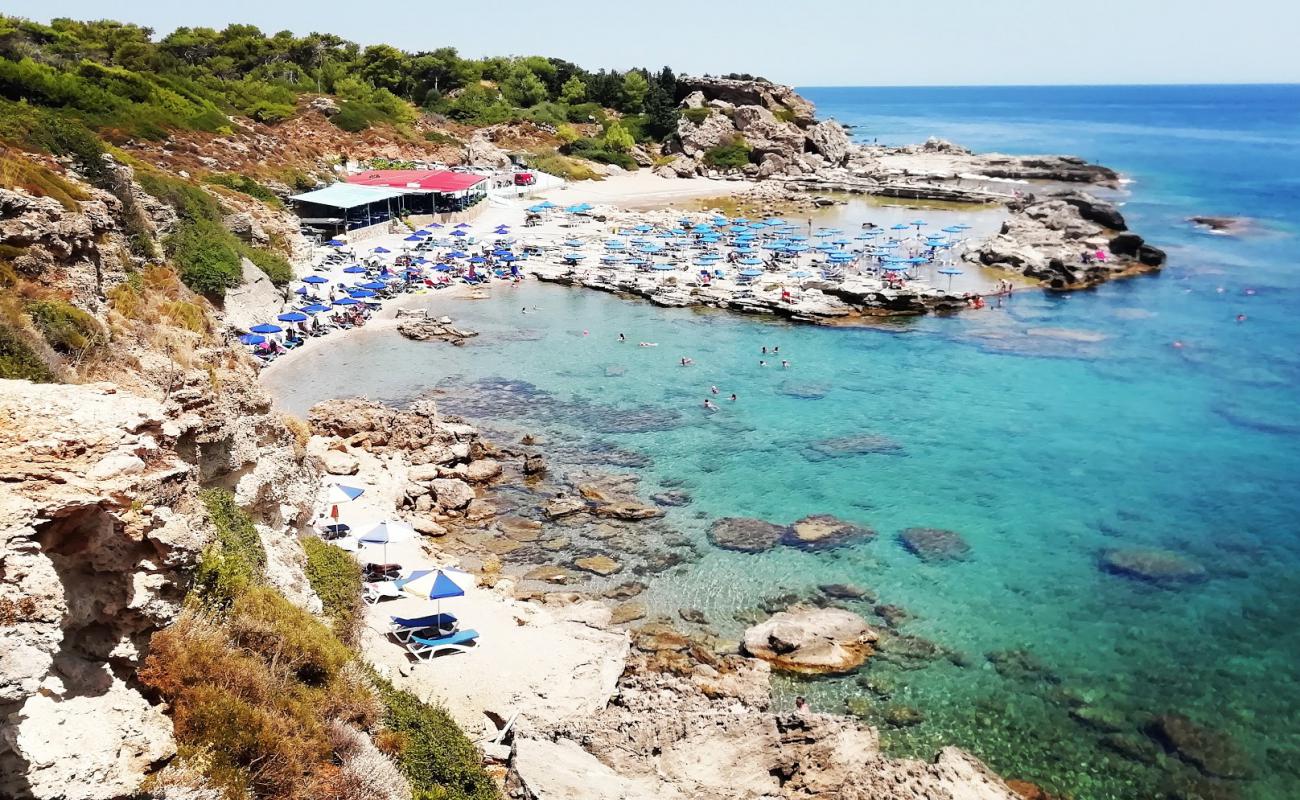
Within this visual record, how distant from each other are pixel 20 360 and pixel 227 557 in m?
5.41

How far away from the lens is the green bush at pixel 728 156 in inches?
4186

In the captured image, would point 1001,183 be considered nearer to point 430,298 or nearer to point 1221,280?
point 1221,280

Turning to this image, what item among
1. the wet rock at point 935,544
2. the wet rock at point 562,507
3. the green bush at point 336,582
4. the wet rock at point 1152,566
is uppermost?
the green bush at point 336,582

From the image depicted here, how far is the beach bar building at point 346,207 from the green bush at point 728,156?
50.6 meters

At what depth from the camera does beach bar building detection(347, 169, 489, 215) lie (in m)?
68.8

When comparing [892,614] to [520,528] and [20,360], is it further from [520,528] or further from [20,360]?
[20,360]

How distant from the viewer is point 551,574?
23.4 metres

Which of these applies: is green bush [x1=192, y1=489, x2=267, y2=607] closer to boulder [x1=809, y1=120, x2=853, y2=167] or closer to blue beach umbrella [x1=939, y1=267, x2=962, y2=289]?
blue beach umbrella [x1=939, y1=267, x2=962, y2=289]

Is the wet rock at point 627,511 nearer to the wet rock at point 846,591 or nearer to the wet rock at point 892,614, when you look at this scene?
the wet rock at point 846,591

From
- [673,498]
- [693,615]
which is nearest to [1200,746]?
[693,615]

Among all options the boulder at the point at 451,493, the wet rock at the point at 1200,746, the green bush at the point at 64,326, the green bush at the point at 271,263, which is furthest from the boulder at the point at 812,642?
the green bush at the point at 271,263

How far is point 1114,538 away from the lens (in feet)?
86.8

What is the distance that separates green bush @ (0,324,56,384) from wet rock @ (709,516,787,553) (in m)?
17.2

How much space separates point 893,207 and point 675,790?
8257 cm
